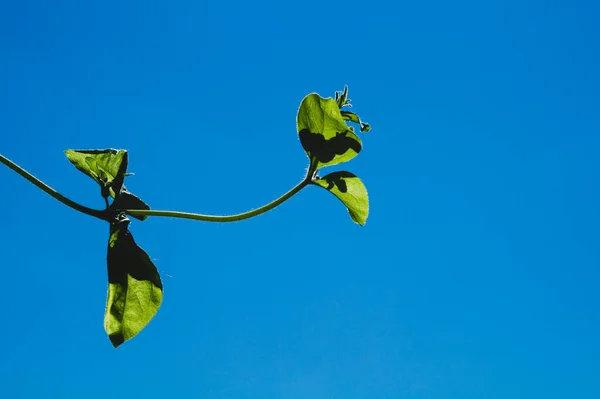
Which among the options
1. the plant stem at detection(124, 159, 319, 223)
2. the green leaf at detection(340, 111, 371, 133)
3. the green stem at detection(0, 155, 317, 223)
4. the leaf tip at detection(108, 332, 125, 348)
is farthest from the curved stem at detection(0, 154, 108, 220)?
the green leaf at detection(340, 111, 371, 133)

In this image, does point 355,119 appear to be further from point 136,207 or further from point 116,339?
point 116,339

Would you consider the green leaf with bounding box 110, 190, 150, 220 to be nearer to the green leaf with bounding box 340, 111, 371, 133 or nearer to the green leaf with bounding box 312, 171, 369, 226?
the green leaf with bounding box 312, 171, 369, 226

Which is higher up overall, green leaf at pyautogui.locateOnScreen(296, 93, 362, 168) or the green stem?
green leaf at pyautogui.locateOnScreen(296, 93, 362, 168)

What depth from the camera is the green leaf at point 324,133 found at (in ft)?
4.39

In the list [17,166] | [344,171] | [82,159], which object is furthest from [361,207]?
[17,166]

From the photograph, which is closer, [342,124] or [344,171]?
[342,124]

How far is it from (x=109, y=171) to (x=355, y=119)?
0.56 metres

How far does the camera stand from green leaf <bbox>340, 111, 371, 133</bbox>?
4.93 ft

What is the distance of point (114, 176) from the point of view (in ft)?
4.44

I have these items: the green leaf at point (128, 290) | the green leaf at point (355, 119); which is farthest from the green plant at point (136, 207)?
the green leaf at point (355, 119)

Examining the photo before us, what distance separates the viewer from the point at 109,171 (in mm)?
1357

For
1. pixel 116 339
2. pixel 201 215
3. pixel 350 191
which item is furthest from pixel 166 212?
pixel 350 191

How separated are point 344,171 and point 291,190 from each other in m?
0.16

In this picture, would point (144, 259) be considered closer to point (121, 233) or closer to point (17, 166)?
point (121, 233)
